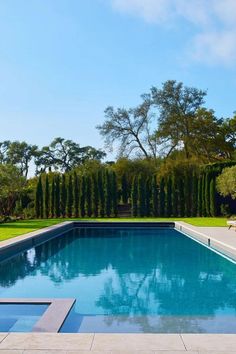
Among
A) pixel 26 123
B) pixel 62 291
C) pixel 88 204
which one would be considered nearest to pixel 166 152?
pixel 88 204

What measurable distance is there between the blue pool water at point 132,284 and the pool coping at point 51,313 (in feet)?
0.67

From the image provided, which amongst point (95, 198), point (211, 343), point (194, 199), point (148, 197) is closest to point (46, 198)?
point (95, 198)

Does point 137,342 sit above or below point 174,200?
below

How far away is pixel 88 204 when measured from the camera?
29.7 metres

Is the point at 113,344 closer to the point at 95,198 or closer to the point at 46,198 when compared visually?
the point at 95,198

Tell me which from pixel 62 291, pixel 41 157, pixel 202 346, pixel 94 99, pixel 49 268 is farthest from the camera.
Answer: pixel 41 157

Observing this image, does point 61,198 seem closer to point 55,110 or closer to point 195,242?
point 55,110

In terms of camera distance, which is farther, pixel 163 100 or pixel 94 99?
pixel 163 100

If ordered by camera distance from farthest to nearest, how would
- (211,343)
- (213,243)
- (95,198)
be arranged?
(95,198)
(213,243)
(211,343)

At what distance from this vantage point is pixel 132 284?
359 inches

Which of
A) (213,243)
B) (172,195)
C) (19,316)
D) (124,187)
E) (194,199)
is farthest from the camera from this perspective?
(124,187)

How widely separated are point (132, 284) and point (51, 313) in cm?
352

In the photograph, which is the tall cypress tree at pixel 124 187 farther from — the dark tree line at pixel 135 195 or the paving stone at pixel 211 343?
the paving stone at pixel 211 343

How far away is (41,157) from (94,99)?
28.8 meters
